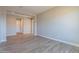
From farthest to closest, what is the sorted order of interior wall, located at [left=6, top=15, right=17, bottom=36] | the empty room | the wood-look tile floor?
interior wall, located at [left=6, top=15, right=17, bottom=36] → the empty room → the wood-look tile floor

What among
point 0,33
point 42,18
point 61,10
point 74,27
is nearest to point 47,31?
point 42,18

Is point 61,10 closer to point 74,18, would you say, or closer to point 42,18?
point 74,18

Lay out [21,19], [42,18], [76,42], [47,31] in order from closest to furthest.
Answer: [76,42], [47,31], [42,18], [21,19]

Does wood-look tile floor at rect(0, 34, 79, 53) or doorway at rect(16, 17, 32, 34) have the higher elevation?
doorway at rect(16, 17, 32, 34)

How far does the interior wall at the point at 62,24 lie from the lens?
5.68 metres

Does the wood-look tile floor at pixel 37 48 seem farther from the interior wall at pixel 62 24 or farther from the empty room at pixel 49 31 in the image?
the interior wall at pixel 62 24

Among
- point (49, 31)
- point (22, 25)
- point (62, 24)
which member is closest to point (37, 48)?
point (62, 24)

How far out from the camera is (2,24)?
6.44 m

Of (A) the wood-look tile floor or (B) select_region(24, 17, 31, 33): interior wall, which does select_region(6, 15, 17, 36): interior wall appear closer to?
(B) select_region(24, 17, 31, 33): interior wall

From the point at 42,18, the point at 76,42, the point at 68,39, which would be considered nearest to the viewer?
the point at 76,42

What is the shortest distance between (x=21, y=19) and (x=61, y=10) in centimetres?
836

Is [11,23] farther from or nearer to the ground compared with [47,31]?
farther from the ground

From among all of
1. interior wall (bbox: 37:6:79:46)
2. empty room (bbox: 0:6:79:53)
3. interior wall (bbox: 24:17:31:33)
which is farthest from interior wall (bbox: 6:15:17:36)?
interior wall (bbox: 24:17:31:33)

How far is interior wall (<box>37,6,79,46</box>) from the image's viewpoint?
568cm
